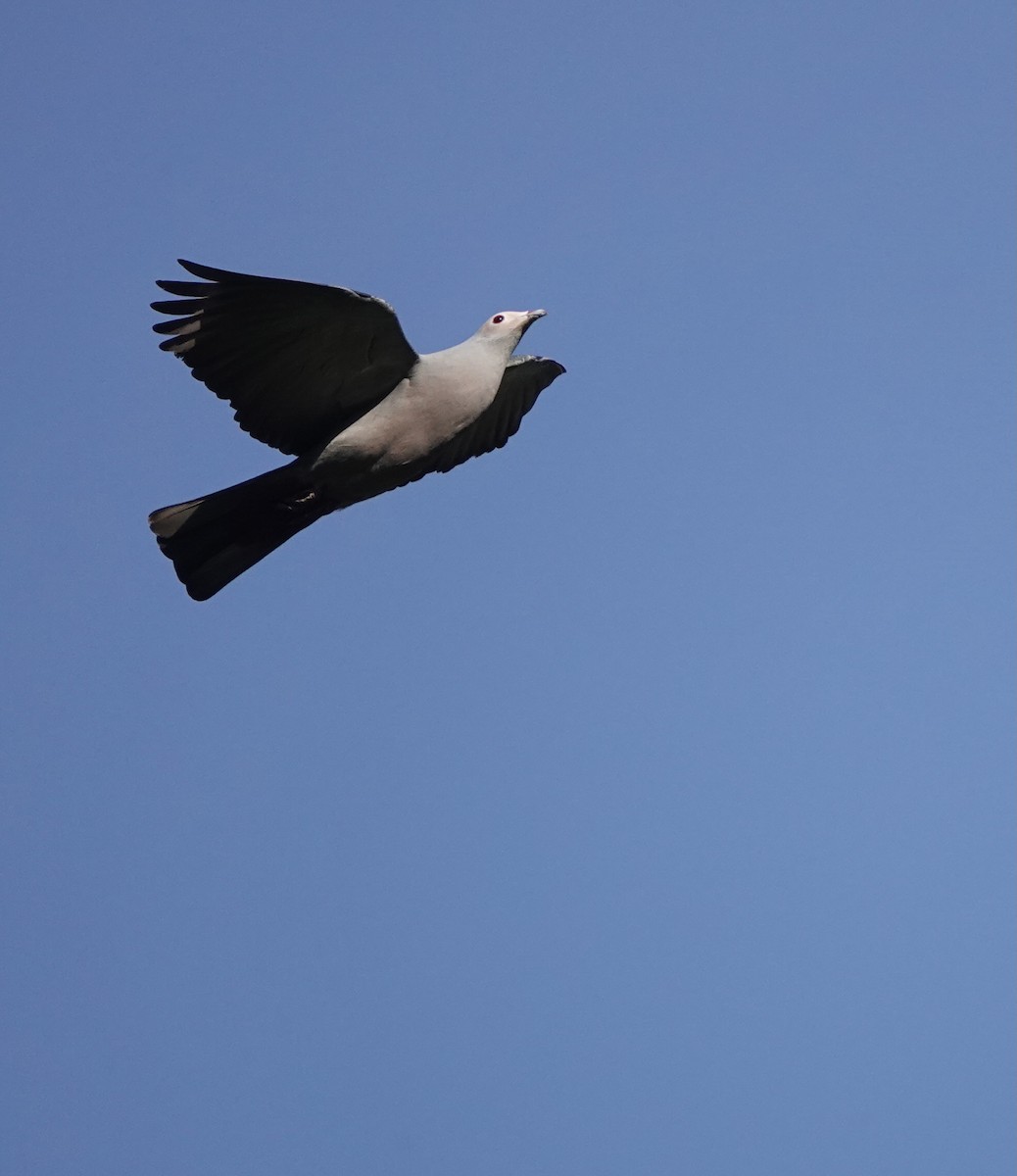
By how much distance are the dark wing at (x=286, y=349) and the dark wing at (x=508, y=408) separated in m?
1.54

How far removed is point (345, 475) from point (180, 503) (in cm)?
109

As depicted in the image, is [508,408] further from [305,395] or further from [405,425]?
[305,395]

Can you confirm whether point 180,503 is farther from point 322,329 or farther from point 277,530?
point 322,329

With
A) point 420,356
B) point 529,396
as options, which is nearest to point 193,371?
point 420,356

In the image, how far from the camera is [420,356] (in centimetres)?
1191

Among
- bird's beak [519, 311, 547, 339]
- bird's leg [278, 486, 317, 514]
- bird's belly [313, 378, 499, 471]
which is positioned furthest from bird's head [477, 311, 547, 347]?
bird's leg [278, 486, 317, 514]

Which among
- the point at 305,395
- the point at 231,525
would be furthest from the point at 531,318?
the point at 231,525

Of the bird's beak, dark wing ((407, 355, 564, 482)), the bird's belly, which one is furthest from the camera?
dark wing ((407, 355, 564, 482))

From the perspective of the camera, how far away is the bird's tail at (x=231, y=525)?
38.8 ft

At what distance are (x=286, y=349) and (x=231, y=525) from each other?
129cm

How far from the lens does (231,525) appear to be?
12.0 metres

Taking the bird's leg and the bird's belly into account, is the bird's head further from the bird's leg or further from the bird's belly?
the bird's leg

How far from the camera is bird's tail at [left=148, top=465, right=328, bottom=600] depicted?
11.8m

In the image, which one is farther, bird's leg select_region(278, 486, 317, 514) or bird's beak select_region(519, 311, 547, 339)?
bird's beak select_region(519, 311, 547, 339)
